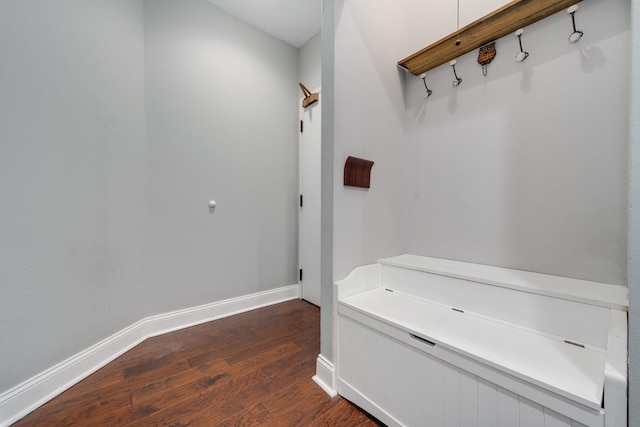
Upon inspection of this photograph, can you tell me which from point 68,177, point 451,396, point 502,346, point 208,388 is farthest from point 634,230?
point 68,177

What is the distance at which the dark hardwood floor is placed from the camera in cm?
121

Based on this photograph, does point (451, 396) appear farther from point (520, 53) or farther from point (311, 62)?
point (311, 62)

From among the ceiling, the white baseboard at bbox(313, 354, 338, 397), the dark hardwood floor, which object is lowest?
the dark hardwood floor

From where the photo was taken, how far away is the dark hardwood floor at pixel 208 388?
1213 mm

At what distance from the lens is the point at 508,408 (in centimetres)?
81

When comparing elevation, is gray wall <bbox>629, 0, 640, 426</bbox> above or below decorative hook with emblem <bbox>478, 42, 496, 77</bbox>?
below

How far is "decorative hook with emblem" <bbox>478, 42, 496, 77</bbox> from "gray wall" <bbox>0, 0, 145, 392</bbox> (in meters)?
2.33

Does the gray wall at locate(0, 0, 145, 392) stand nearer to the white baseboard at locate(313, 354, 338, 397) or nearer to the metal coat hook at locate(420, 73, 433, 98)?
the white baseboard at locate(313, 354, 338, 397)

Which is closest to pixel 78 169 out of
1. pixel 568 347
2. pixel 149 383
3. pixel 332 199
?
pixel 149 383

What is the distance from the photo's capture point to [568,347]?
0.92m

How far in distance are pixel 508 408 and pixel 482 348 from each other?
174 mm

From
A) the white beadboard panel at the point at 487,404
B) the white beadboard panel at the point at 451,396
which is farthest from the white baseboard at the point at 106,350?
the white beadboard panel at the point at 487,404

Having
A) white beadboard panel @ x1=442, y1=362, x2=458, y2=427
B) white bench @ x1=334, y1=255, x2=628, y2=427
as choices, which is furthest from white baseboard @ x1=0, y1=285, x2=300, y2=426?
white beadboard panel @ x1=442, y1=362, x2=458, y2=427

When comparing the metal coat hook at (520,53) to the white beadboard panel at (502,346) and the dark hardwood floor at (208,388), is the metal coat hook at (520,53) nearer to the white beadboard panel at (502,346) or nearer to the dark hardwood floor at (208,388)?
the white beadboard panel at (502,346)
